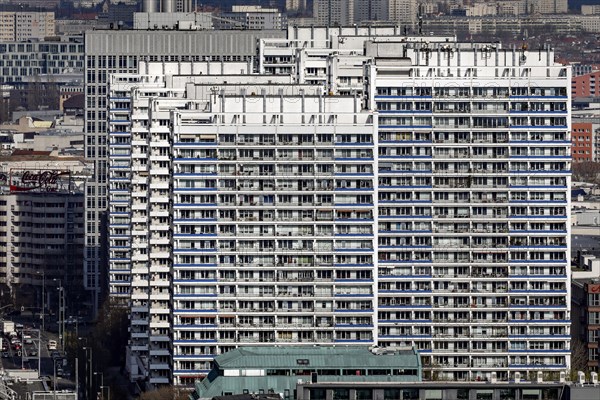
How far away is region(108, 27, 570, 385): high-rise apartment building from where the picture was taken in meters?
114

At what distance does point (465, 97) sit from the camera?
4643 inches

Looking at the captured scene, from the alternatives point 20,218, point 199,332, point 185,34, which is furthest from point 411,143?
point 20,218

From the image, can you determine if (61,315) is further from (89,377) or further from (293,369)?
(293,369)

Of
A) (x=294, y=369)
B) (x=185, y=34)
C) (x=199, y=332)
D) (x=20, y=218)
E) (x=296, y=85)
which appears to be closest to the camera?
(x=294, y=369)

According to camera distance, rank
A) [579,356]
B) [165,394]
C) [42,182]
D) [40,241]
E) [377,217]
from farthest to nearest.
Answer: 1. [42,182]
2. [40,241]
3. [579,356]
4. [377,217]
5. [165,394]

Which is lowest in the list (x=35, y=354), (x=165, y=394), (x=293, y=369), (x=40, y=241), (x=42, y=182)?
(x=35, y=354)

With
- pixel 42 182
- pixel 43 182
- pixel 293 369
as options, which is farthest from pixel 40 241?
pixel 293 369

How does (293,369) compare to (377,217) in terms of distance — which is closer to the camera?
(293,369)

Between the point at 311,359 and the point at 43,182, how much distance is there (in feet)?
240

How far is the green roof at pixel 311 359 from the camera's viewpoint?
104 m

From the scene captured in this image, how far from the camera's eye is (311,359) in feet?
Answer: 344

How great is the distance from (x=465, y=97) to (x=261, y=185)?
8901mm

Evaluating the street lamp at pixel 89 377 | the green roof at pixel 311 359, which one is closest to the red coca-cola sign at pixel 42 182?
the street lamp at pixel 89 377

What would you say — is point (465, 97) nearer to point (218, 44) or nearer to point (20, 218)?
point (218, 44)
